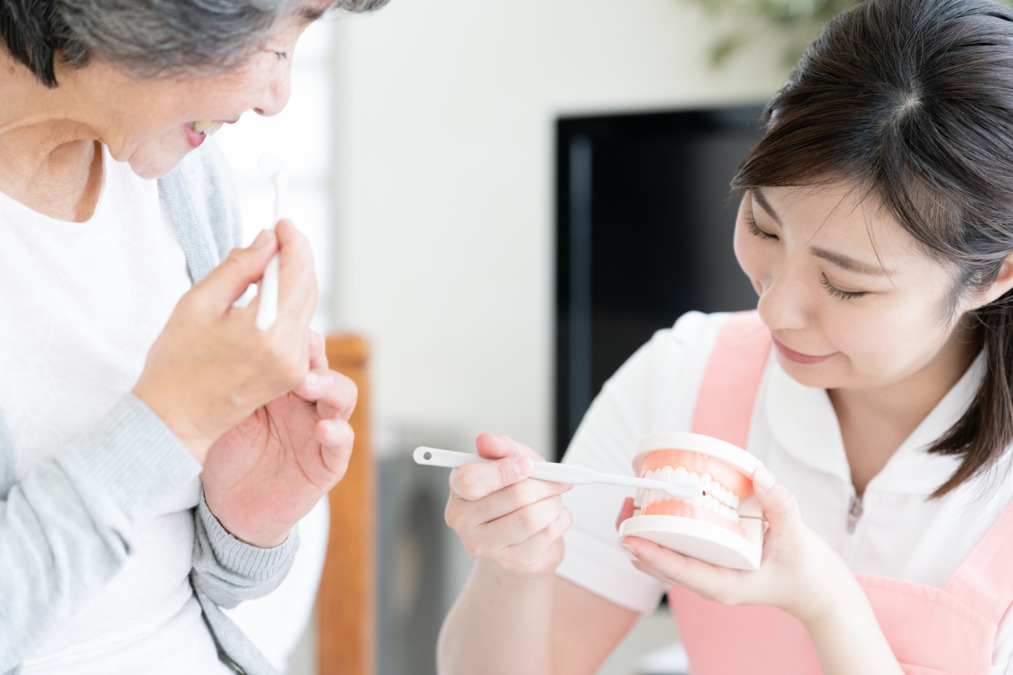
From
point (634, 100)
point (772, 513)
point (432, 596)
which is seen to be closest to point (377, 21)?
point (634, 100)

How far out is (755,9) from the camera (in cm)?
243

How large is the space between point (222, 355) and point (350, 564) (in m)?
1.26

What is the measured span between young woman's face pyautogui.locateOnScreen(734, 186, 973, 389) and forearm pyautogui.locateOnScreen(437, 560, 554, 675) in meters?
0.39

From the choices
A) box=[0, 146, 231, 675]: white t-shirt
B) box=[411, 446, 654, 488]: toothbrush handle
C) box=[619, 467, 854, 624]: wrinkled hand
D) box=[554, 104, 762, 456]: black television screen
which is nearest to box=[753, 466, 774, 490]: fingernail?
box=[619, 467, 854, 624]: wrinkled hand

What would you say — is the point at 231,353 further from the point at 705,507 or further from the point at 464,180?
the point at 464,180

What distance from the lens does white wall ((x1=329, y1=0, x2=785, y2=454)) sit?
2711 millimetres

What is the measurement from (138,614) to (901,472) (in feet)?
2.74

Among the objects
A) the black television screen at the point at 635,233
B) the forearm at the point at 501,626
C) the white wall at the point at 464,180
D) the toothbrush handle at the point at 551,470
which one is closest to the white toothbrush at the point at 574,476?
the toothbrush handle at the point at 551,470

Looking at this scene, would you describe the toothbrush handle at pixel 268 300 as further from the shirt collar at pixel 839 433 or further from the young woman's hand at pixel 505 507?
the shirt collar at pixel 839 433

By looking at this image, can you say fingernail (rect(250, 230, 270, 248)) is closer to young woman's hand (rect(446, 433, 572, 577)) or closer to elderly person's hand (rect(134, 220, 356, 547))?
elderly person's hand (rect(134, 220, 356, 547))

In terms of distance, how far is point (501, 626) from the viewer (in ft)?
3.63

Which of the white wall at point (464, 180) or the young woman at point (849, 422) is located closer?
the young woman at point (849, 422)

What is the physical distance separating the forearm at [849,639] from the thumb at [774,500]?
0.12 metres

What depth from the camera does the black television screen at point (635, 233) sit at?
223 cm
